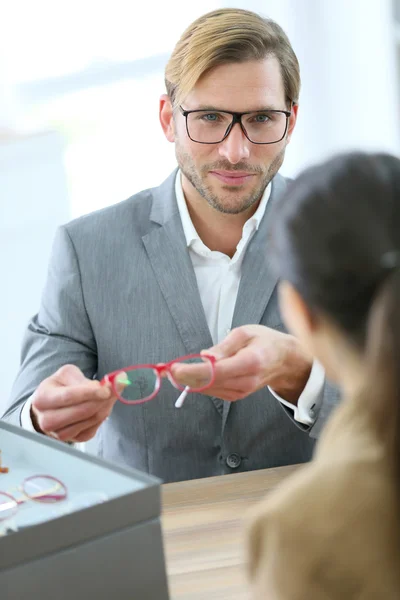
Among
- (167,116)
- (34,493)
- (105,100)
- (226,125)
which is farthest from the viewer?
(105,100)

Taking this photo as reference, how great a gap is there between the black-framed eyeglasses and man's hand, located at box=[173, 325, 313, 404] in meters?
0.54

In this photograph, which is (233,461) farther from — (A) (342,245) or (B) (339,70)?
(B) (339,70)

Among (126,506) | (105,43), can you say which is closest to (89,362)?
(126,506)

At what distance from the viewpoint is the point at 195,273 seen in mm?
1998

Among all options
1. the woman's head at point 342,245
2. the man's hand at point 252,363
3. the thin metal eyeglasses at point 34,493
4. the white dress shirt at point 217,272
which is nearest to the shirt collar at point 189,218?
the white dress shirt at point 217,272

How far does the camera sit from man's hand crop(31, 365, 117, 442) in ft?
4.81

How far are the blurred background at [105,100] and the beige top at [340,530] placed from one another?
2.31 metres

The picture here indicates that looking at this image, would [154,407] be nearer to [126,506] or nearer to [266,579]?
[126,506]

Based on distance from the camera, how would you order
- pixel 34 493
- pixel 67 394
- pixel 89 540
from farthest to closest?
pixel 67 394 < pixel 34 493 < pixel 89 540

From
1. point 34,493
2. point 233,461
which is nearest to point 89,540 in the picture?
point 34,493

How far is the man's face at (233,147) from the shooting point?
6.27 ft

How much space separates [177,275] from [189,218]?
0.55 feet

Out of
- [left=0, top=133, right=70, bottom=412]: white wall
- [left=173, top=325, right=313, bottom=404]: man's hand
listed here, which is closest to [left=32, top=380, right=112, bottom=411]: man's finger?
[left=173, top=325, right=313, bottom=404]: man's hand

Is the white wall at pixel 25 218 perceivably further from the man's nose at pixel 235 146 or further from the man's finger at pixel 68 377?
the man's finger at pixel 68 377
